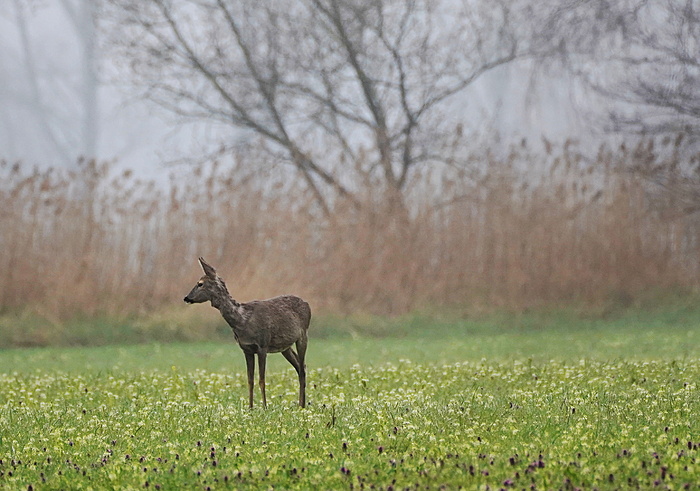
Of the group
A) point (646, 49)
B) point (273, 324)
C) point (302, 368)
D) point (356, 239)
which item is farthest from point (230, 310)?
point (646, 49)

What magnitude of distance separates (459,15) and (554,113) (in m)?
22.6

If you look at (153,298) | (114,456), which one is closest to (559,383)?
(114,456)

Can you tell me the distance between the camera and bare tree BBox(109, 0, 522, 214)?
2306cm

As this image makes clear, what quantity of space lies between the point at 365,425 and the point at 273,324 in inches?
55.4

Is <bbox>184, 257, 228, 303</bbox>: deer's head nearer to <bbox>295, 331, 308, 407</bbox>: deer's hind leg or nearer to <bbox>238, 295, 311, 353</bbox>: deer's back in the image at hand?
<bbox>238, 295, 311, 353</bbox>: deer's back

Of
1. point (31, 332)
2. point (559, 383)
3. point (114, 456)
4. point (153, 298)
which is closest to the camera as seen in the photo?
point (114, 456)

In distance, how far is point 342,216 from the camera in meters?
19.5

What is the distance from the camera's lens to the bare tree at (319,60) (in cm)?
2306

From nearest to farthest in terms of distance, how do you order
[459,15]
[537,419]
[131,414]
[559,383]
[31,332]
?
[537,419], [131,414], [559,383], [31,332], [459,15]

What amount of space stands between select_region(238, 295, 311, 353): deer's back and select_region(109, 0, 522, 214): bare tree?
Answer: 1444 cm

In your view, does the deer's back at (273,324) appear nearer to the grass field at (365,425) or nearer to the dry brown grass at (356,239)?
the grass field at (365,425)

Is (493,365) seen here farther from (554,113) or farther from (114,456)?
(554,113)

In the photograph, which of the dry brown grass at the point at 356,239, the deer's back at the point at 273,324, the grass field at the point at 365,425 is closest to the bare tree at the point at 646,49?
the dry brown grass at the point at 356,239

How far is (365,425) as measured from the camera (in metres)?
7.09
